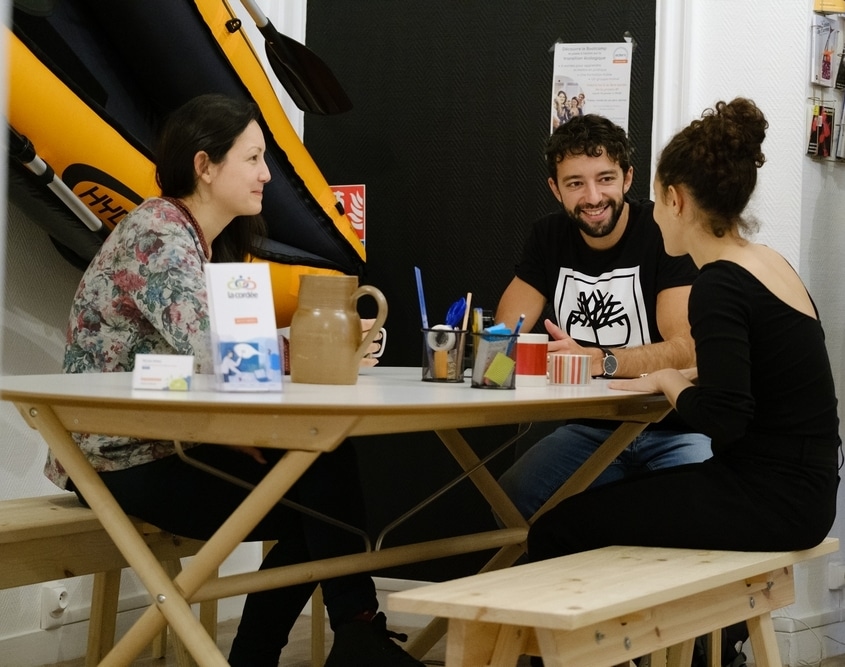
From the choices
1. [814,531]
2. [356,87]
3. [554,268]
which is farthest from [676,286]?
[356,87]

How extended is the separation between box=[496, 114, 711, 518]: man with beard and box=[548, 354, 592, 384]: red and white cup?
0.51 m

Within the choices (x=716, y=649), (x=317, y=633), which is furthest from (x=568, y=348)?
(x=317, y=633)

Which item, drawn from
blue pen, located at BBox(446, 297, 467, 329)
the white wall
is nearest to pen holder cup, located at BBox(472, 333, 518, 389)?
blue pen, located at BBox(446, 297, 467, 329)

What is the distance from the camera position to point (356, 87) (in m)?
3.44

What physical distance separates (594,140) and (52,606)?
5.70ft

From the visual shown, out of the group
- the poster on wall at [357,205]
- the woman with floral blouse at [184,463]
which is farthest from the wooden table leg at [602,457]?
the poster on wall at [357,205]

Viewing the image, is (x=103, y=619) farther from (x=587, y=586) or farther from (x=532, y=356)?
(x=587, y=586)

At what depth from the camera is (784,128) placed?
114 inches

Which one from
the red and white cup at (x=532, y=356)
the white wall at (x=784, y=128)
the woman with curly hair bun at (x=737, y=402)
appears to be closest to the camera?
the woman with curly hair bun at (x=737, y=402)

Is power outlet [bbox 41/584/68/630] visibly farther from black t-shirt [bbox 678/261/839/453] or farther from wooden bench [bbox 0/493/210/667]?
black t-shirt [bbox 678/261/839/453]

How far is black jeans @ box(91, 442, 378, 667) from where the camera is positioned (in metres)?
1.89

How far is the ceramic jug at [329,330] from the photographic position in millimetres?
1626

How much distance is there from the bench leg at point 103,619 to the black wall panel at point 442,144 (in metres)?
1.17

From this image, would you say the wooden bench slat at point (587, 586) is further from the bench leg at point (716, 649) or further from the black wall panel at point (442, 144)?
the black wall panel at point (442, 144)
